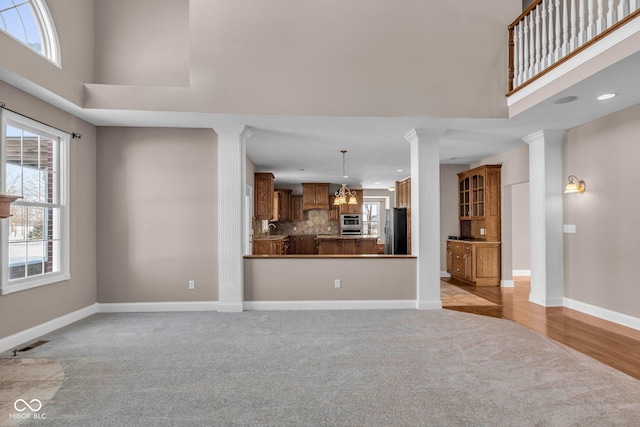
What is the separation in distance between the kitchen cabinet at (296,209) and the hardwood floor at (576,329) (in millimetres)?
6352

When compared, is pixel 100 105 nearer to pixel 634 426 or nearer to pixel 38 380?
pixel 38 380

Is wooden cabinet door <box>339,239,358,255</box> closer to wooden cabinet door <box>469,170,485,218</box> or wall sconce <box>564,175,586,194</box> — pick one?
wooden cabinet door <box>469,170,485,218</box>

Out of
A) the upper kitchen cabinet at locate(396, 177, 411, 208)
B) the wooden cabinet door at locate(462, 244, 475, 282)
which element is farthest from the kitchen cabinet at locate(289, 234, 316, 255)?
the wooden cabinet door at locate(462, 244, 475, 282)

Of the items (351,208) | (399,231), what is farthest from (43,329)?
(351,208)

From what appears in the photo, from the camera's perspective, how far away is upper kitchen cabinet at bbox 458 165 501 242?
656 cm

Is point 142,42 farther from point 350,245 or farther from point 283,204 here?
point 283,204

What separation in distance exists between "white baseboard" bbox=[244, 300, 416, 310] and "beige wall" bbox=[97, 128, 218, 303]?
717 millimetres

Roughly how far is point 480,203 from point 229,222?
4919 millimetres

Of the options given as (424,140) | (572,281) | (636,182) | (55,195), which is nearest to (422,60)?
(424,140)

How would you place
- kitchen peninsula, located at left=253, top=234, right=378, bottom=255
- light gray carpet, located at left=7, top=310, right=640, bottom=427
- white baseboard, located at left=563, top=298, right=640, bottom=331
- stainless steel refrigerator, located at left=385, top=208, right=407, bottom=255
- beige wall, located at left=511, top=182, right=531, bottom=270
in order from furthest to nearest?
stainless steel refrigerator, located at left=385, top=208, right=407, bottom=255 → beige wall, located at left=511, top=182, right=531, bottom=270 → kitchen peninsula, located at left=253, top=234, right=378, bottom=255 → white baseboard, located at left=563, top=298, right=640, bottom=331 → light gray carpet, located at left=7, top=310, right=640, bottom=427

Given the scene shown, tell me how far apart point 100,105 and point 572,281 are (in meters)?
6.55

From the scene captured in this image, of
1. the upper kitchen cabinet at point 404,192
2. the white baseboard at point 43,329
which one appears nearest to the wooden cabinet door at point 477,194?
the upper kitchen cabinet at point 404,192

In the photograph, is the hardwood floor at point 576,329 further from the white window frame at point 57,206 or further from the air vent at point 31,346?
the white window frame at point 57,206

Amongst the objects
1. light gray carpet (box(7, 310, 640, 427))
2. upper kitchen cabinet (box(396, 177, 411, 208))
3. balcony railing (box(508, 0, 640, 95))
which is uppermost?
balcony railing (box(508, 0, 640, 95))
